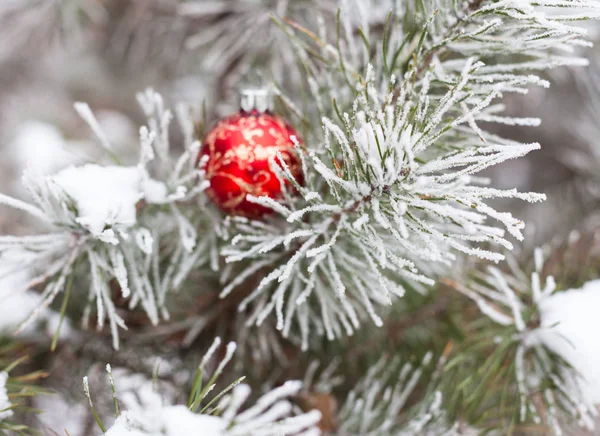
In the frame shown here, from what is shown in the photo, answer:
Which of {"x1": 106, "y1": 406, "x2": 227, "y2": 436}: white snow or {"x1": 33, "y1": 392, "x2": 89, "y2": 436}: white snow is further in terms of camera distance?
{"x1": 33, "y1": 392, "x2": 89, "y2": 436}: white snow

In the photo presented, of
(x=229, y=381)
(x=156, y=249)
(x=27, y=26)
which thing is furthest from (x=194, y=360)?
(x=27, y=26)

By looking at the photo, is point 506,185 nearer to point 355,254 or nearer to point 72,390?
point 355,254

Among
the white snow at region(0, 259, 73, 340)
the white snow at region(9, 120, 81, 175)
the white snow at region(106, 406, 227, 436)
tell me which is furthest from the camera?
the white snow at region(9, 120, 81, 175)

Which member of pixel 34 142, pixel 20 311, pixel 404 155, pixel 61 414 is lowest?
pixel 61 414

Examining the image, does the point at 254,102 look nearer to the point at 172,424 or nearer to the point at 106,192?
the point at 106,192

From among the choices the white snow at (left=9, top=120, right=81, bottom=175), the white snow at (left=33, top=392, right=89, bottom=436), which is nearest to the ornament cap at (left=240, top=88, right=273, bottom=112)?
the white snow at (left=33, top=392, right=89, bottom=436)

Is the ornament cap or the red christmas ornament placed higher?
the ornament cap

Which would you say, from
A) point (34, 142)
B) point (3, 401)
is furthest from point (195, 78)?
point (3, 401)

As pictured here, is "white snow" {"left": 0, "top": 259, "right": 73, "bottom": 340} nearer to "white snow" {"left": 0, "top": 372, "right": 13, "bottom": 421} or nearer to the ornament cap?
"white snow" {"left": 0, "top": 372, "right": 13, "bottom": 421}
